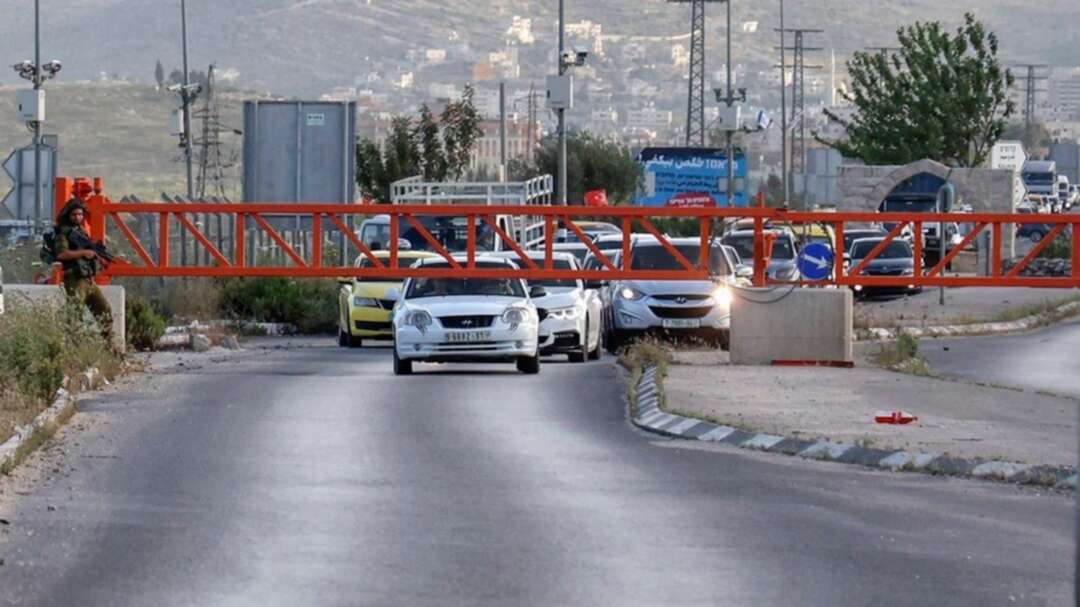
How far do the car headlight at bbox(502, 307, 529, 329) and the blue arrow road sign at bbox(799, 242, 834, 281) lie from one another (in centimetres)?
434

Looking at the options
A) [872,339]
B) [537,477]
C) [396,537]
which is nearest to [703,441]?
[537,477]

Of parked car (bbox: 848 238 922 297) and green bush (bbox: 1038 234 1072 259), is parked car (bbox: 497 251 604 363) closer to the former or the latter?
parked car (bbox: 848 238 922 297)

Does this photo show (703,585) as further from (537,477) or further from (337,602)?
(537,477)

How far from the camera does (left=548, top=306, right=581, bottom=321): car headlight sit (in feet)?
97.7

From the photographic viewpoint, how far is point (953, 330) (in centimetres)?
4172

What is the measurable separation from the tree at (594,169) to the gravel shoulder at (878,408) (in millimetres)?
62123

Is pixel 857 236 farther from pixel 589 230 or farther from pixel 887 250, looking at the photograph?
pixel 589 230

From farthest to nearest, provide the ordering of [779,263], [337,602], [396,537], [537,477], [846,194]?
[846,194]
[779,263]
[537,477]
[396,537]
[337,602]

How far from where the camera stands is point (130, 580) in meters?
11.1

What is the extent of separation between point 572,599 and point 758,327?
685 inches

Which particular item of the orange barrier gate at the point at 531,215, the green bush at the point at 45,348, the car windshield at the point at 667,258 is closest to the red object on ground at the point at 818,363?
the orange barrier gate at the point at 531,215

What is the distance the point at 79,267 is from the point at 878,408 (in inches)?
367

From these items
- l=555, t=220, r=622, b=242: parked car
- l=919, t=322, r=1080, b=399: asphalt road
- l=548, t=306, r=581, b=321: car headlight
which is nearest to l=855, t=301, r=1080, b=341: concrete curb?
l=919, t=322, r=1080, b=399: asphalt road

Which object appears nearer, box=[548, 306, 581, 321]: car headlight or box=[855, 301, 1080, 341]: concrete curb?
box=[548, 306, 581, 321]: car headlight
